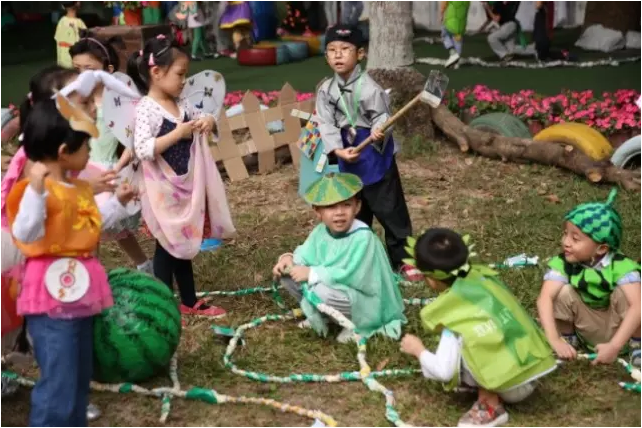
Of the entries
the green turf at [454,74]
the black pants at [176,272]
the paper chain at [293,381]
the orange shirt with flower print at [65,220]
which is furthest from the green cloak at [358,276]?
the green turf at [454,74]

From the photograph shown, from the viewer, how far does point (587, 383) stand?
447cm

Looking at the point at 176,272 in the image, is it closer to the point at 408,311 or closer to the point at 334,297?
the point at 334,297

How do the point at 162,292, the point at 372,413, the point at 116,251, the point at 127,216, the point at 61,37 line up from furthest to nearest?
the point at 61,37, the point at 116,251, the point at 127,216, the point at 162,292, the point at 372,413

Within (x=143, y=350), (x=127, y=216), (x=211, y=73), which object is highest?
(x=211, y=73)

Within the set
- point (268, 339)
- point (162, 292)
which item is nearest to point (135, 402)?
point (162, 292)

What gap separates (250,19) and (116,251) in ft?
29.1

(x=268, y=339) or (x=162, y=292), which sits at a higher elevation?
(x=162, y=292)

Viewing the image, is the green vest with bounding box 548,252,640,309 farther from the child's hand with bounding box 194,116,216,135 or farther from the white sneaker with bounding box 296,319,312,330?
the child's hand with bounding box 194,116,216,135

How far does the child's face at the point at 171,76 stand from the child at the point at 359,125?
101cm

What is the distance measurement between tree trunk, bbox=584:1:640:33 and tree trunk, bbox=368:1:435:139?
6.71 metres

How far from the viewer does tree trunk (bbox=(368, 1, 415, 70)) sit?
9352 mm

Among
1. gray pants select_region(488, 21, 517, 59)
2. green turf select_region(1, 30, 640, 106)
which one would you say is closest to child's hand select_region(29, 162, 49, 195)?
green turf select_region(1, 30, 640, 106)

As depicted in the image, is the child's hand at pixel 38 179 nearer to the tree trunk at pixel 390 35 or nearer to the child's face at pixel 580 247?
the child's face at pixel 580 247

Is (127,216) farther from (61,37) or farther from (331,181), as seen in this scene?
(61,37)
